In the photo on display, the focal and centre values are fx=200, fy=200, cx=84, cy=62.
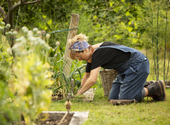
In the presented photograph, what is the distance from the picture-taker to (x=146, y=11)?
5.21 metres

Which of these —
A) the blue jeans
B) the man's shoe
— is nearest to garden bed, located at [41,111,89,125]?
the blue jeans

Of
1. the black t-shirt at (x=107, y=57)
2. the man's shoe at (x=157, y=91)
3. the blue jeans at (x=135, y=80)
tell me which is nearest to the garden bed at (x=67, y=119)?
the black t-shirt at (x=107, y=57)

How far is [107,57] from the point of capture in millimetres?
Answer: 2904

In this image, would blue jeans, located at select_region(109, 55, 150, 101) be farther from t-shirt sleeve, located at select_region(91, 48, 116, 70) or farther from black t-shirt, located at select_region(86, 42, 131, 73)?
t-shirt sleeve, located at select_region(91, 48, 116, 70)

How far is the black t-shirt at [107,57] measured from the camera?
9.27ft

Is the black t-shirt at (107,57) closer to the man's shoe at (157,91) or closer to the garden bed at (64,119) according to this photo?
the man's shoe at (157,91)

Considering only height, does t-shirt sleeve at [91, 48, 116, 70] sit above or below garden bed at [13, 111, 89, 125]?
above

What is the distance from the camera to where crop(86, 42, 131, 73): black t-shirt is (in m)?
2.83

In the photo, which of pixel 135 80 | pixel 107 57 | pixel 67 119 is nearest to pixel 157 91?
pixel 135 80

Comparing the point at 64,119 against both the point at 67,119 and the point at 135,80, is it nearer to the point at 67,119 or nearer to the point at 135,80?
the point at 67,119

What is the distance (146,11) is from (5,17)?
3445mm

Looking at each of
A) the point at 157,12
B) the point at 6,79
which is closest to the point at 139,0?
the point at 157,12

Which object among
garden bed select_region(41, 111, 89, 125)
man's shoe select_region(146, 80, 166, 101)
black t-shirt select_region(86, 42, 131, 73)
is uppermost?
black t-shirt select_region(86, 42, 131, 73)

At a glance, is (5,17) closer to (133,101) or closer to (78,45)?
(78,45)
